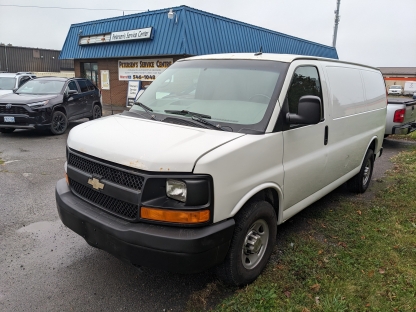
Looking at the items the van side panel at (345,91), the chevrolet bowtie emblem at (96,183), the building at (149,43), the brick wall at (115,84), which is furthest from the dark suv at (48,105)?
the van side panel at (345,91)

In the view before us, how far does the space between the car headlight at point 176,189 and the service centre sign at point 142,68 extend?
1379cm

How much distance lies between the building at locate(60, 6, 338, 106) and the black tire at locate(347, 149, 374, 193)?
9.67 metres

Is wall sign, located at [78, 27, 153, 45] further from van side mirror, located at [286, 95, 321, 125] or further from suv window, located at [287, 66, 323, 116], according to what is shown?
van side mirror, located at [286, 95, 321, 125]

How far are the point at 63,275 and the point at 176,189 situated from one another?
1668 mm

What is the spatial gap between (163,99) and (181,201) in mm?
1644

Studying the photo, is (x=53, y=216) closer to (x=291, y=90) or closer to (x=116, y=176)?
(x=116, y=176)

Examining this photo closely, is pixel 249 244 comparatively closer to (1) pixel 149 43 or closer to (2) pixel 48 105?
(2) pixel 48 105

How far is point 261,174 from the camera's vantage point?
9.78 feet

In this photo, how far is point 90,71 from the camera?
2006cm

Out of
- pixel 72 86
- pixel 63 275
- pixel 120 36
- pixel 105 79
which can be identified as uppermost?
pixel 120 36

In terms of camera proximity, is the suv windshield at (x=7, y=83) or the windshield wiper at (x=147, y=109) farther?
the suv windshield at (x=7, y=83)

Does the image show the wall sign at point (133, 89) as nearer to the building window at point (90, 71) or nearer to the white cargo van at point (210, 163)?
the building window at point (90, 71)

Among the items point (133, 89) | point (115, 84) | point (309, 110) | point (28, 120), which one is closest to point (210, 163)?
point (309, 110)

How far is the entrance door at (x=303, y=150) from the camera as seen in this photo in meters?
3.36
